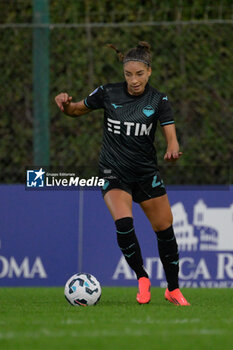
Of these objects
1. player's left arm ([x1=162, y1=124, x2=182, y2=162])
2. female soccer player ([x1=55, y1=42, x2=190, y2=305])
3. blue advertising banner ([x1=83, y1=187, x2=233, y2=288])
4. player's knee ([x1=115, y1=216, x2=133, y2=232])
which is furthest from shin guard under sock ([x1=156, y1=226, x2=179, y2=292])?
blue advertising banner ([x1=83, y1=187, x2=233, y2=288])

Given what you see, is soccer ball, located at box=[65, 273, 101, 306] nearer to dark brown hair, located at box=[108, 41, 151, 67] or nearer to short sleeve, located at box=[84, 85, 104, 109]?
short sleeve, located at box=[84, 85, 104, 109]

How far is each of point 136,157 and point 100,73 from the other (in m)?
3.43

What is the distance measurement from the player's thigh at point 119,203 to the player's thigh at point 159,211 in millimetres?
166

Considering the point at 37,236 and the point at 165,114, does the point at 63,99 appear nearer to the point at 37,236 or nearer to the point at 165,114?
the point at 165,114

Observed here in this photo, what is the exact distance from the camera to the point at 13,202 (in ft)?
32.9

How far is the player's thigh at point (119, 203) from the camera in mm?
6984

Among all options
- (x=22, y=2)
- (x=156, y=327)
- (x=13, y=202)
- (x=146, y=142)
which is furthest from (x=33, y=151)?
(x=156, y=327)

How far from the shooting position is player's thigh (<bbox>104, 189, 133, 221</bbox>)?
6984mm

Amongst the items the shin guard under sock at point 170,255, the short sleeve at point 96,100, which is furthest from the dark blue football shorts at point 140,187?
the short sleeve at point 96,100

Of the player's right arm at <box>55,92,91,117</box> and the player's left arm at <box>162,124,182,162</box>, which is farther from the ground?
the player's right arm at <box>55,92,91,117</box>

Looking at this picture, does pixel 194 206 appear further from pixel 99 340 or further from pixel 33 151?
pixel 99 340

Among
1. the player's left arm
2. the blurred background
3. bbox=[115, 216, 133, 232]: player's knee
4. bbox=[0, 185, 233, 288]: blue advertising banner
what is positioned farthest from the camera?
the blurred background

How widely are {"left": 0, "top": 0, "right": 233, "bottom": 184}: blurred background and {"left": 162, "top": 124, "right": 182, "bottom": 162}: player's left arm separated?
308cm

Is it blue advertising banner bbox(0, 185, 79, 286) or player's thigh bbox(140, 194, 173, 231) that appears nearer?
player's thigh bbox(140, 194, 173, 231)
